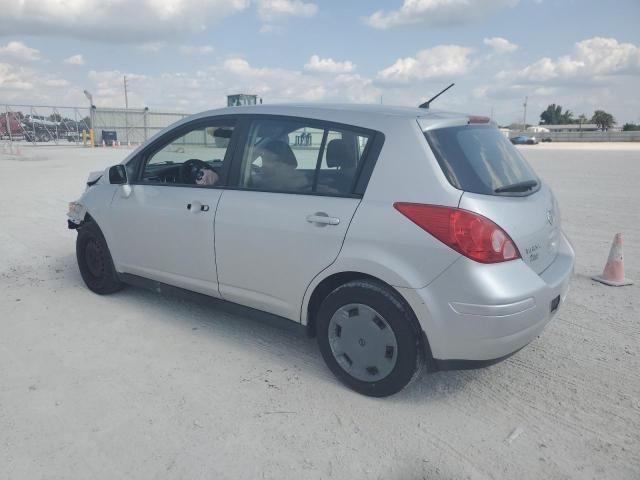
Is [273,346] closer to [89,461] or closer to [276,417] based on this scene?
[276,417]

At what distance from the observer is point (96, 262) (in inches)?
181

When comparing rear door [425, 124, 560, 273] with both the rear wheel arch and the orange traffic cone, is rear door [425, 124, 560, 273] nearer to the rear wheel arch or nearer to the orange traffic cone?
the rear wheel arch

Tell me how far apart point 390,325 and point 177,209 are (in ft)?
6.17

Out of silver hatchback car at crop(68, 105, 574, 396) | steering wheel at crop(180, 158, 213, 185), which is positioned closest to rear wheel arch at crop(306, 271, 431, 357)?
silver hatchback car at crop(68, 105, 574, 396)

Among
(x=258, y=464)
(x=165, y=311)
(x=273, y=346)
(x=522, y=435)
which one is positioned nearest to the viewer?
(x=258, y=464)

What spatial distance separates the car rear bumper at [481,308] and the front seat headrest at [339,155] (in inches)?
32.5

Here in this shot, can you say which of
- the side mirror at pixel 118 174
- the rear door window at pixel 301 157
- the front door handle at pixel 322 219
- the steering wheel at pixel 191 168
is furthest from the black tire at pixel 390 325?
the side mirror at pixel 118 174

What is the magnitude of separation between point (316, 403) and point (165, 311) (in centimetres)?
193

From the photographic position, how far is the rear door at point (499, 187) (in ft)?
8.68

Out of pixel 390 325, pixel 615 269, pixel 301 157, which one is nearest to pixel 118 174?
pixel 301 157

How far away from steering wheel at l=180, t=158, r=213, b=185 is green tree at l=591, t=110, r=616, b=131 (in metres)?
103

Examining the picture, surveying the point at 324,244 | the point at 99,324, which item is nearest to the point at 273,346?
the point at 324,244

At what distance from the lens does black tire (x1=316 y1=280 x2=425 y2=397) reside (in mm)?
2732

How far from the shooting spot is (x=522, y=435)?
261cm
